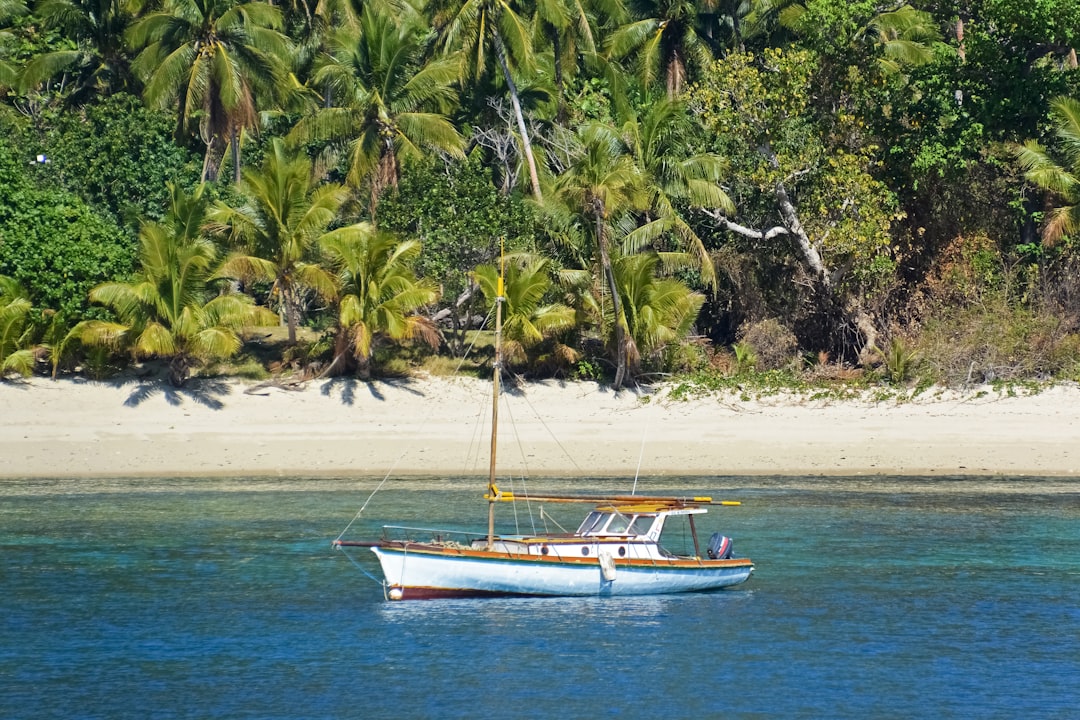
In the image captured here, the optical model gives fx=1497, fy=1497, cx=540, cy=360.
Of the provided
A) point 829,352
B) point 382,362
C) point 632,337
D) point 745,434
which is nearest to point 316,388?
point 382,362

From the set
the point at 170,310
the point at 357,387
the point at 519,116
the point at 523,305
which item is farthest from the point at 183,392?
the point at 519,116

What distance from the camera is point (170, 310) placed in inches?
1586

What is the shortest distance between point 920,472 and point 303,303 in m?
23.3

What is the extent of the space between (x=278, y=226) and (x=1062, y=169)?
72.5 ft

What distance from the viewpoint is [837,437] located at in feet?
128

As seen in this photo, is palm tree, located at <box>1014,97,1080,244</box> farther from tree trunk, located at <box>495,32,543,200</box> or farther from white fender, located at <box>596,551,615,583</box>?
white fender, located at <box>596,551,615,583</box>

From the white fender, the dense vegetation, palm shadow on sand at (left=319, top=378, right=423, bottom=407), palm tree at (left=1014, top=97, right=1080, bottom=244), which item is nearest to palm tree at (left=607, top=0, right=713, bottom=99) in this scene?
the dense vegetation

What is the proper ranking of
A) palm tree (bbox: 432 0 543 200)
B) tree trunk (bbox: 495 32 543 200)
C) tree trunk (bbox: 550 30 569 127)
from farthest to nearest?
1. tree trunk (bbox: 550 30 569 127)
2. palm tree (bbox: 432 0 543 200)
3. tree trunk (bbox: 495 32 543 200)

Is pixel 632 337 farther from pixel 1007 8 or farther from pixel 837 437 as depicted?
pixel 1007 8

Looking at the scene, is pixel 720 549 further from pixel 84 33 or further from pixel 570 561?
pixel 84 33

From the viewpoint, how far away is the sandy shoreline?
122 feet

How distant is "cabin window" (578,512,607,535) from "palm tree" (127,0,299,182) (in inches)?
1018

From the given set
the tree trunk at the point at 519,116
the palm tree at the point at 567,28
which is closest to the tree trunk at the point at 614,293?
the tree trunk at the point at 519,116

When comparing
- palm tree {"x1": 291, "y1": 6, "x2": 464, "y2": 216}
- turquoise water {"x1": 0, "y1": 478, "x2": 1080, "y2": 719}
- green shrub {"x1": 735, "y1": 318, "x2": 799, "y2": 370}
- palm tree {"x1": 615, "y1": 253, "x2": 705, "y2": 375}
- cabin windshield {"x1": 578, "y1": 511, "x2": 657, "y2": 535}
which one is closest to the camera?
turquoise water {"x1": 0, "y1": 478, "x2": 1080, "y2": 719}
